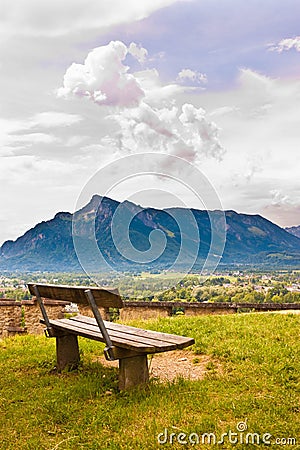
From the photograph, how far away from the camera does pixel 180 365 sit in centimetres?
574

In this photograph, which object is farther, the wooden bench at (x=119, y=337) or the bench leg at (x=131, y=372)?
the bench leg at (x=131, y=372)

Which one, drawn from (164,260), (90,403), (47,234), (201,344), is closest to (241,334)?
(201,344)

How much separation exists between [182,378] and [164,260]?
629 cm

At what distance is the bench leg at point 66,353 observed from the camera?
18.5 ft

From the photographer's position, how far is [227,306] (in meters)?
11.3

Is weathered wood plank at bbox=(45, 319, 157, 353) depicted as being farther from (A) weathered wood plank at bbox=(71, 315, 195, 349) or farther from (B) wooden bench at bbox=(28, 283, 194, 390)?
(A) weathered wood plank at bbox=(71, 315, 195, 349)

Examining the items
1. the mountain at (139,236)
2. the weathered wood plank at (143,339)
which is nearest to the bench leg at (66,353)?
the weathered wood plank at (143,339)

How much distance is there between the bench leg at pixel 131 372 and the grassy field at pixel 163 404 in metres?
0.10

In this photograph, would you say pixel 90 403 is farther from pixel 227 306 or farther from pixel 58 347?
pixel 227 306

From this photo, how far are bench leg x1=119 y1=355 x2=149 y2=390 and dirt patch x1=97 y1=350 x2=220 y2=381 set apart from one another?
51cm

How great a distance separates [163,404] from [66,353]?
1.91m

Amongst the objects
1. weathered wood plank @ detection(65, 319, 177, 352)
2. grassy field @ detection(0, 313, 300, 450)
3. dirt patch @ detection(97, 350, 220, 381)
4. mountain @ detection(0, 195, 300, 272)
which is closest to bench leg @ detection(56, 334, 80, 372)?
grassy field @ detection(0, 313, 300, 450)

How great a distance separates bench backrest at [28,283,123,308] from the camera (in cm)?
413

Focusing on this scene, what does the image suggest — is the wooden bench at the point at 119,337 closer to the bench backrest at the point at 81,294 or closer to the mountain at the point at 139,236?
the bench backrest at the point at 81,294
